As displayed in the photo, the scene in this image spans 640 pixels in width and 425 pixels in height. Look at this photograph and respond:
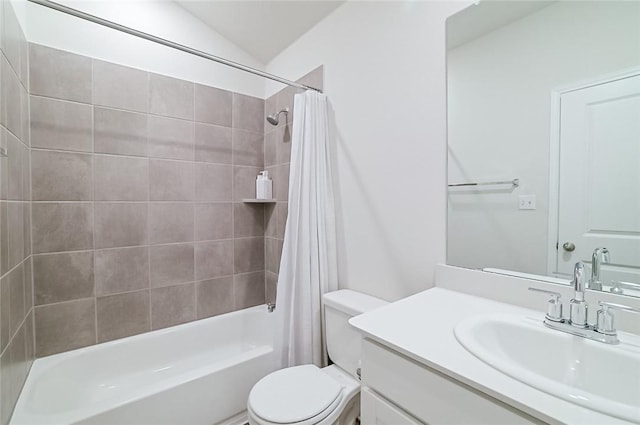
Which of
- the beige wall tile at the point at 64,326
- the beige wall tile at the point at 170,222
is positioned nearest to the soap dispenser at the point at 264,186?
the beige wall tile at the point at 170,222

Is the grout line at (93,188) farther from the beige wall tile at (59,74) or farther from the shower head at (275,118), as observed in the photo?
the shower head at (275,118)

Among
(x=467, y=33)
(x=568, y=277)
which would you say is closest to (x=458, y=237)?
(x=568, y=277)

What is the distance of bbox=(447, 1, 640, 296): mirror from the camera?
79cm

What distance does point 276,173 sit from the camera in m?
2.21

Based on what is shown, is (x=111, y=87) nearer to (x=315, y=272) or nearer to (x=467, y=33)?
(x=315, y=272)

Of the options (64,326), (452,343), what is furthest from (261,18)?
(64,326)

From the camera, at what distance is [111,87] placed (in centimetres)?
168

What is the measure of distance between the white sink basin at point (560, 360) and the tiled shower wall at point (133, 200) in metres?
1.81

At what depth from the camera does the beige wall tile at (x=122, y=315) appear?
168 cm

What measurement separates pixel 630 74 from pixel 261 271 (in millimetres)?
2278

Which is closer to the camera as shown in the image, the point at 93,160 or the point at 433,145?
the point at 433,145

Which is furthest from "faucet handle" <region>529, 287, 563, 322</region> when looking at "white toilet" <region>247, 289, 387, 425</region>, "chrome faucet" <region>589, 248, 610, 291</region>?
"white toilet" <region>247, 289, 387, 425</region>

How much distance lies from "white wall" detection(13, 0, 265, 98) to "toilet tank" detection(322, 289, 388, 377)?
1.80 metres

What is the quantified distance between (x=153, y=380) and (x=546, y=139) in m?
2.38
